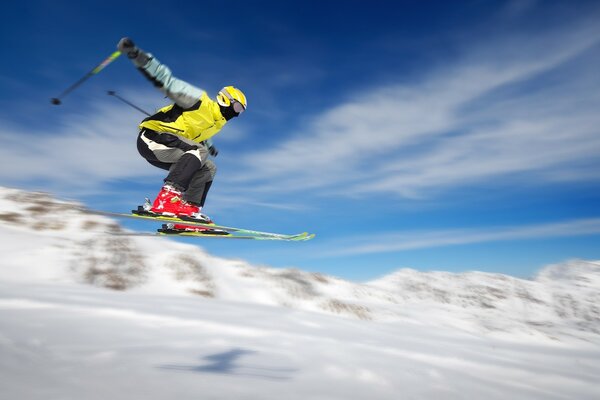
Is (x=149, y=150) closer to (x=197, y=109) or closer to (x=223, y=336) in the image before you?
(x=197, y=109)

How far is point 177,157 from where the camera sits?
749 centimetres

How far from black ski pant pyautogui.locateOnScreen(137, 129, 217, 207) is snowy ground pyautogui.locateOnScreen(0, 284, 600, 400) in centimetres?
305

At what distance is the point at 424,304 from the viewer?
2389 cm

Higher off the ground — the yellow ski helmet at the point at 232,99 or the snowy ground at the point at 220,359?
the yellow ski helmet at the point at 232,99

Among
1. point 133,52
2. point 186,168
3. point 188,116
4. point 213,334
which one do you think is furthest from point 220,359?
point 133,52

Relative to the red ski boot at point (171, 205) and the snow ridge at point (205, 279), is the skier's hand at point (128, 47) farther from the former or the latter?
the snow ridge at point (205, 279)

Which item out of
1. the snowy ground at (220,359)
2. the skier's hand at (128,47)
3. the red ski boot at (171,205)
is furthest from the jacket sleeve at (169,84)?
the snowy ground at (220,359)

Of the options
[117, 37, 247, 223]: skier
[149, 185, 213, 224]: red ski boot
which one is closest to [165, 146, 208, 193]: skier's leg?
[117, 37, 247, 223]: skier

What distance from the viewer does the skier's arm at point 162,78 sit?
5887 mm

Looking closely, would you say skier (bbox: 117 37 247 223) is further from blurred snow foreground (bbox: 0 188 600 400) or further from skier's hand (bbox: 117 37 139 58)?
blurred snow foreground (bbox: 0 188 600 400)

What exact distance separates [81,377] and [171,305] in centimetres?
691

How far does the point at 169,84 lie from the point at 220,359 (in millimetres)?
4976

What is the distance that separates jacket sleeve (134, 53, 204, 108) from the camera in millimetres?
6168

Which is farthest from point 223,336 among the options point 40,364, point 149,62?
point 149,62
